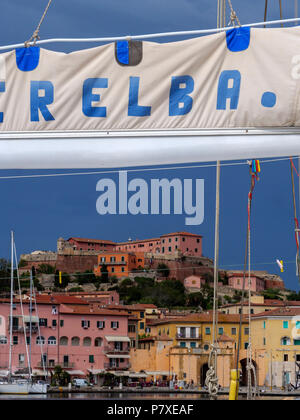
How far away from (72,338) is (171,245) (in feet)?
65.0

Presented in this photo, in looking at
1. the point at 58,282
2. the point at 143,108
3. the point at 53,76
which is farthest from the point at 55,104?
the point at 58,282

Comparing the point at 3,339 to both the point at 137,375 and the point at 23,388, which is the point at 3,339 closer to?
the point at 137,375

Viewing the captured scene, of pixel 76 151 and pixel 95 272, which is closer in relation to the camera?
pixel 76 151

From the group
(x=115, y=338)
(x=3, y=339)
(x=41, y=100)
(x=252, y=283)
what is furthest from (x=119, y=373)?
(x=41, y=100)

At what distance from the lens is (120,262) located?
60.0m

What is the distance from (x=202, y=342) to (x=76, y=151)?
48.4 meters

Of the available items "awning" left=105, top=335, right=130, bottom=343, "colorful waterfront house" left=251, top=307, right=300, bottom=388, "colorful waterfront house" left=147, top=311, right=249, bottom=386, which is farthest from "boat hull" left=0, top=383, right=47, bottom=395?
"colorful waterfront house" left=251, top=307, right=300, bottom=388

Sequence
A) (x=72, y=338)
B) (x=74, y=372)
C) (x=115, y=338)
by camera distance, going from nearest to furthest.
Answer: (x=74, y=372) → (x=115, y=338) → (x=72, y=338)

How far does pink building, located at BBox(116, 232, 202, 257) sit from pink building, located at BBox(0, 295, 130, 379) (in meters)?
14.8

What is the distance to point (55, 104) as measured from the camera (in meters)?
1.51

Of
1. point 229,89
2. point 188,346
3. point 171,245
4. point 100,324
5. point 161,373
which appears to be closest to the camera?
point 229,89
